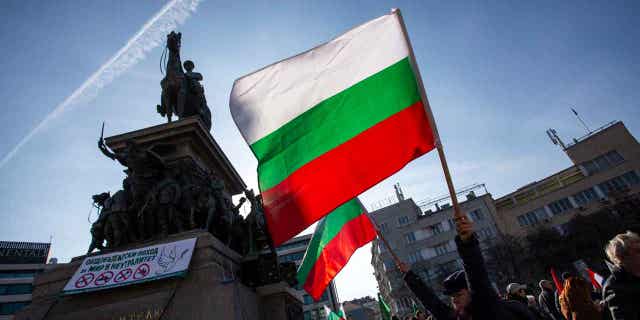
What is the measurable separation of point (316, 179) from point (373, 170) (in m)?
0.69

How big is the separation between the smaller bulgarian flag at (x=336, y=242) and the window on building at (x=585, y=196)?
4775cm

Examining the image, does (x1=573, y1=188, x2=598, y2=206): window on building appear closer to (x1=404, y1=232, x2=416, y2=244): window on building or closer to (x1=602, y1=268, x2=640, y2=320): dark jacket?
(x1=404, y1=232, x2=416, y2=244): window on building

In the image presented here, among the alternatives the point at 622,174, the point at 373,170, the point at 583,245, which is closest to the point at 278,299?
the point at 373,170

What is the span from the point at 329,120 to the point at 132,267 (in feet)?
13.7

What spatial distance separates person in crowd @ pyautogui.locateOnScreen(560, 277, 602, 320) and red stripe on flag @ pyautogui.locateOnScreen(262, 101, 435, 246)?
2.56 m

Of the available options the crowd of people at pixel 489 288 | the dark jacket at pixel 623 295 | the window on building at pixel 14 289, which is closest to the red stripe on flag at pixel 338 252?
the crowd of people at pixel 489 288

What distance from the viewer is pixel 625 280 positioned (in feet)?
8.93

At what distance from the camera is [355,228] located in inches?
243

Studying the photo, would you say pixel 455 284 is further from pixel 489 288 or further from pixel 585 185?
pixel 585 185

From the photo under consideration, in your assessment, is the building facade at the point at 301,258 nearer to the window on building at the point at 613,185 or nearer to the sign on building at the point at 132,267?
the window on building at the point at 613,185

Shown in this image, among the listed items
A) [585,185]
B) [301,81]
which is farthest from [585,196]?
[301,81]

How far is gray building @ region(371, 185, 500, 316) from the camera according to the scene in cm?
4784

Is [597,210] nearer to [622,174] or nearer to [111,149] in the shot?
[622,174]

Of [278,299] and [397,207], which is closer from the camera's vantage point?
[278,299]
